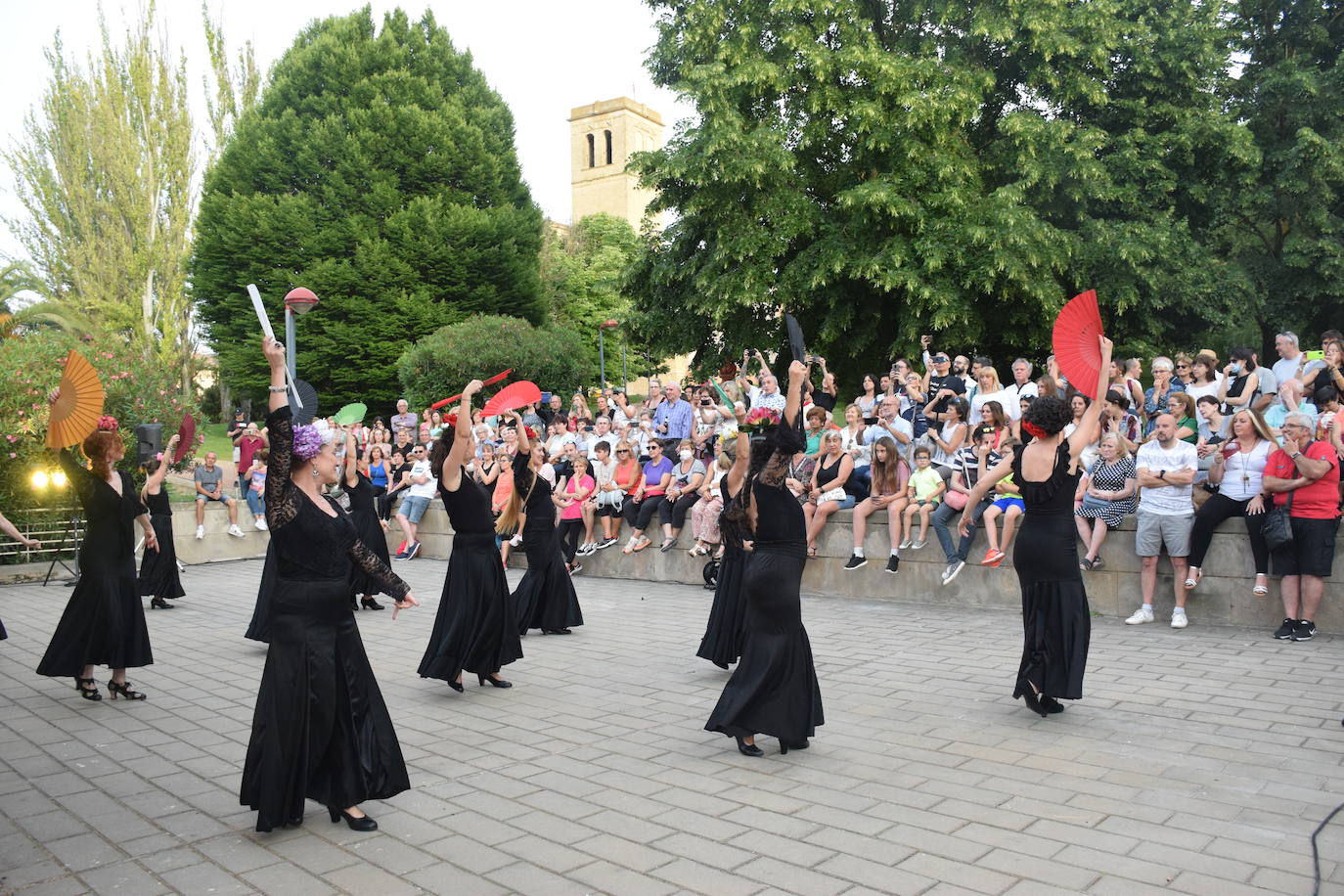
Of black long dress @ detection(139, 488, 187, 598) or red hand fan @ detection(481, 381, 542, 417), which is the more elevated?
red hand fan @ detection(481, 381, 542, 417)

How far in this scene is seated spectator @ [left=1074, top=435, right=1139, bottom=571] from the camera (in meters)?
10.7

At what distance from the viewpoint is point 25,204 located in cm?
4159

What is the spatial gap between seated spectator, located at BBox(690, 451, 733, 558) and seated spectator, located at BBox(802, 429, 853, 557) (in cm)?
117

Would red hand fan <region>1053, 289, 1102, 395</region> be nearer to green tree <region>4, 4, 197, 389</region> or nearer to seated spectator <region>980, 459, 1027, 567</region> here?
seated spectator <region>980, 459, 1027, 567</region>

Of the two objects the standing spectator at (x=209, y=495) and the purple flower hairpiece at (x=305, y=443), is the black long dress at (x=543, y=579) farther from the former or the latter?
the standing spectator at (x=209, y=495)

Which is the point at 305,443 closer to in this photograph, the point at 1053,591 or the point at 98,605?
the point at 98,605

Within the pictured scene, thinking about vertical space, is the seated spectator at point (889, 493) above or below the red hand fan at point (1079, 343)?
below

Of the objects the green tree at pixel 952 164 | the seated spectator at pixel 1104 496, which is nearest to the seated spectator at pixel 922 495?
the seated spectator at pixel 1104 496

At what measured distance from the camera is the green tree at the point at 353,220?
35656 millimetres

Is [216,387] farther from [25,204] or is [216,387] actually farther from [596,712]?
[596,712]

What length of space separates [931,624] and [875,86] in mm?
13543

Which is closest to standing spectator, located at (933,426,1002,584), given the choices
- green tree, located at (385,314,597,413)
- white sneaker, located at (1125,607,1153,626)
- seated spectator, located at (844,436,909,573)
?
seated spectator, located at (844,436,909,573)

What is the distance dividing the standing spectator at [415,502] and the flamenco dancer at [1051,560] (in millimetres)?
12701

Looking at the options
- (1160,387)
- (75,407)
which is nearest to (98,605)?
(75,407)
